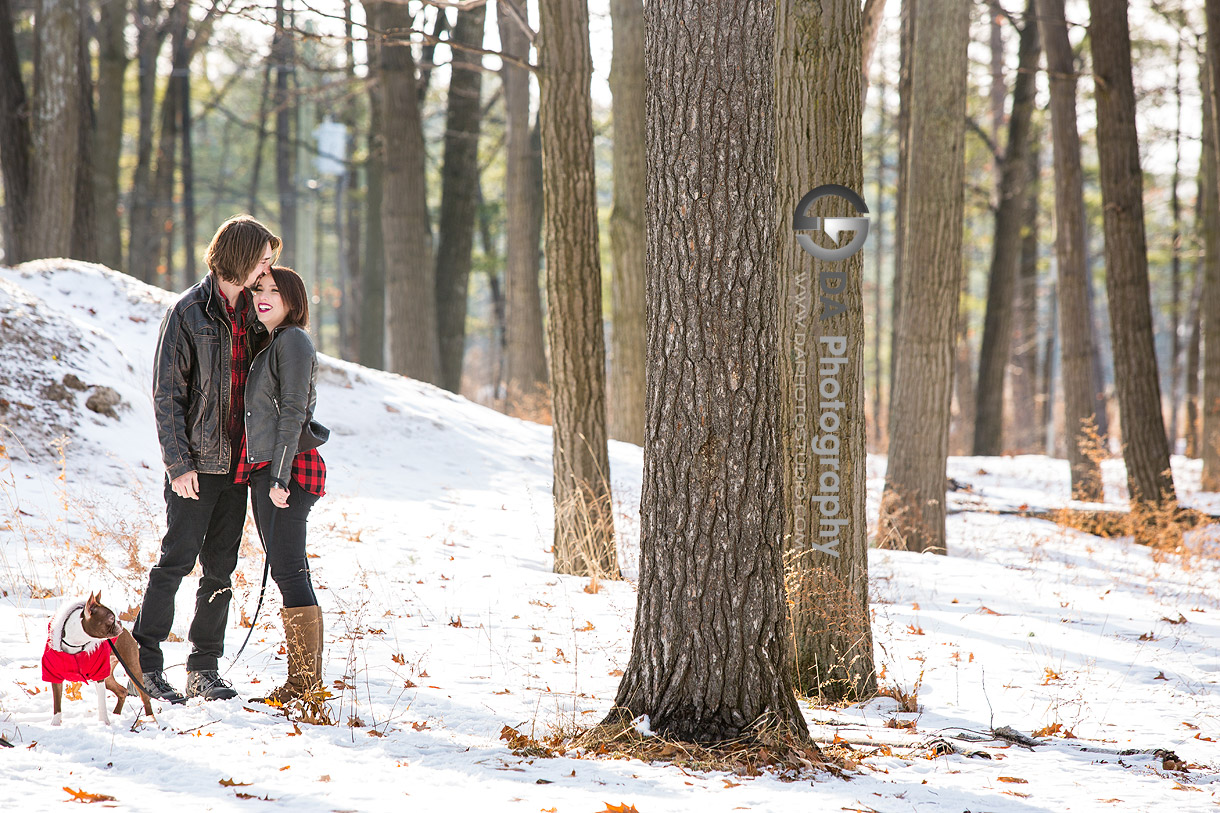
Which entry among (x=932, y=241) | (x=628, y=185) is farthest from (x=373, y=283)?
(x=932, y=241)

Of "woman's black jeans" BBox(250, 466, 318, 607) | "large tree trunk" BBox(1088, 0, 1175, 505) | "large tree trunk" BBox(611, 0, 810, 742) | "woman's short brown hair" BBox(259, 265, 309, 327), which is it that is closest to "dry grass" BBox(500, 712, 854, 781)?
"large tree trunk" BBox(611, 0, 810, 742)

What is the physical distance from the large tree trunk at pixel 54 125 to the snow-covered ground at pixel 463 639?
1.48 metres

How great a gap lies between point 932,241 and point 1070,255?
4.83 meters

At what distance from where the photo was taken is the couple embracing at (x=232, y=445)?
11.2 feet

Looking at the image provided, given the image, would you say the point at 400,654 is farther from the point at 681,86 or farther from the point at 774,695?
the point at 681,86

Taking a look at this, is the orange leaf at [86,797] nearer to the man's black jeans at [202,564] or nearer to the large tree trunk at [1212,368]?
the man's black jeans at [202,564]

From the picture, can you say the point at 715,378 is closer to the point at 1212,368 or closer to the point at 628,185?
the point at 628,185

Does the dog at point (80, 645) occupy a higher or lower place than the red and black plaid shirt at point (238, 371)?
lower

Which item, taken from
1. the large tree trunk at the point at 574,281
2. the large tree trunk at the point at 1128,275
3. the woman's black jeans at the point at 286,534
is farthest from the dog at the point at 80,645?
the large tree trunk at the point at 1128,275

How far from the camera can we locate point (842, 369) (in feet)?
14.6

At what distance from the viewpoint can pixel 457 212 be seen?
15508 millimetres

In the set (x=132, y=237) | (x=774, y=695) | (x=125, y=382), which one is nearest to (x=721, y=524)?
(x=774, y=695)

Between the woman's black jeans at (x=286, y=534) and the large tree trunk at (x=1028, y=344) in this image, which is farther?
the large tree trunk at (x=1028, y=344)

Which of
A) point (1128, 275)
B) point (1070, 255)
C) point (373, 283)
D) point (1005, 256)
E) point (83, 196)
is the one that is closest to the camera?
point (1128, 275)
